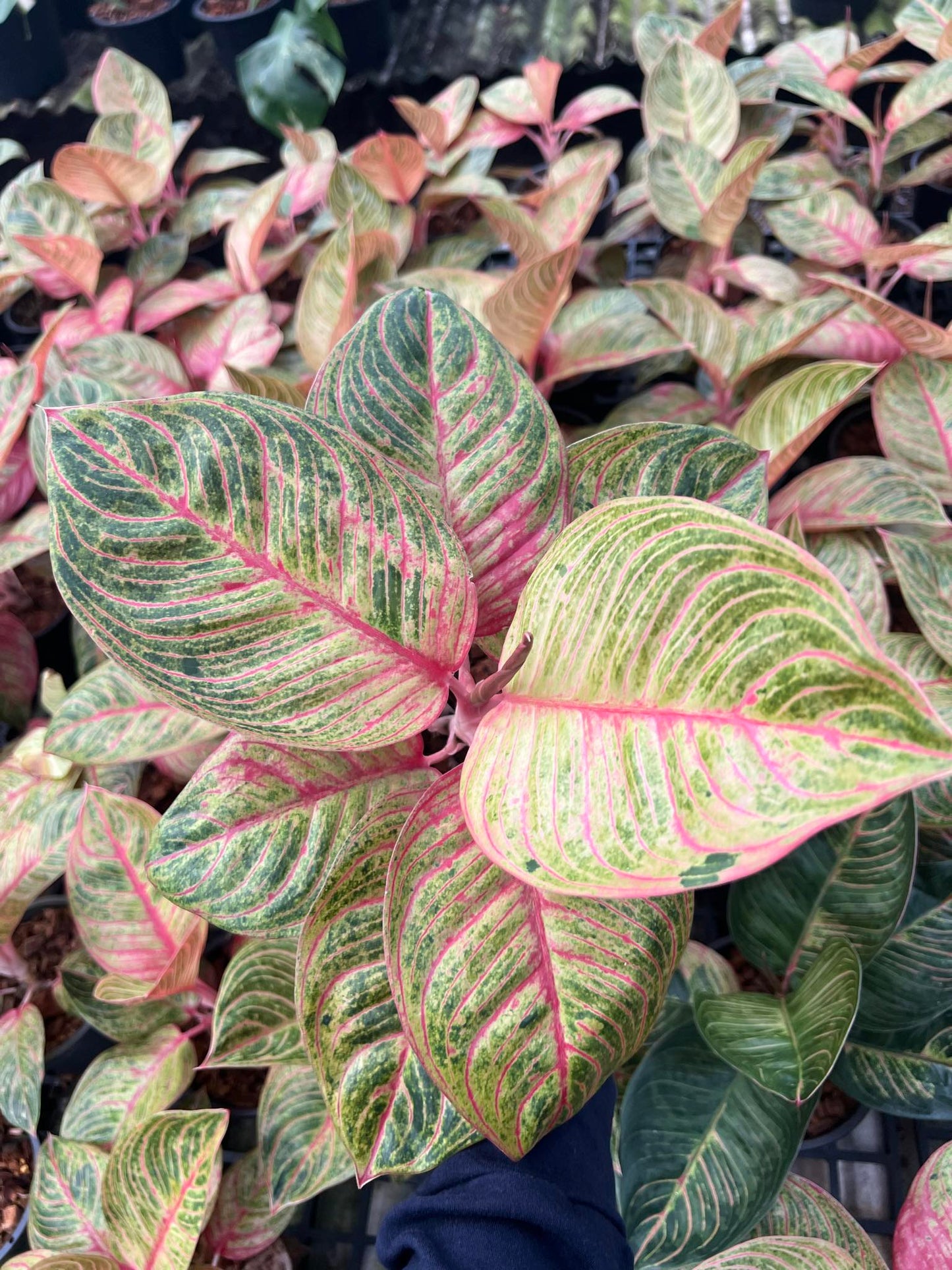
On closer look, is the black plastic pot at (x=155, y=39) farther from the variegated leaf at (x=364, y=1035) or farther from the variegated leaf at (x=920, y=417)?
the variegated leaf at (x=364, y=1035)

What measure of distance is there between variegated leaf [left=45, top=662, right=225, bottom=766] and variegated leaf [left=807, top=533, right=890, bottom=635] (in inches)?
25.0

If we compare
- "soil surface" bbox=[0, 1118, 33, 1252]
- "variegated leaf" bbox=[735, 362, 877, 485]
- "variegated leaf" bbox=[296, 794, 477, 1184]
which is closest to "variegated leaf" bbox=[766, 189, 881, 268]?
"variegated leaf" bbox=[735, 362, 877, 485]

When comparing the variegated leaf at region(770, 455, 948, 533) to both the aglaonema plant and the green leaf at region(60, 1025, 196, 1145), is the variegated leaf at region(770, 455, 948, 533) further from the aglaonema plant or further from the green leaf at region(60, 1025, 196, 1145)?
the green leaf at region(60, 1025, 196, 1145)

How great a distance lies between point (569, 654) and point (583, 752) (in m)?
0.05

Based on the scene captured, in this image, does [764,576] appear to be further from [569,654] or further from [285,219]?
[285,219]

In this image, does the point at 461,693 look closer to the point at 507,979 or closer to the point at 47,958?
the point at 507,979

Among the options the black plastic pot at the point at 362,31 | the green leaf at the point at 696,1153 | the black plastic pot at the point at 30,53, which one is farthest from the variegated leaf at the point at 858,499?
the black plastic pot at the point at 30,53

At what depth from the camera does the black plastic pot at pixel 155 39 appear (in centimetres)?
209

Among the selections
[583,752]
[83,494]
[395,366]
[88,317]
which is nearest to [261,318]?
[88,317]

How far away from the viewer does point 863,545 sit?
0.92 meters

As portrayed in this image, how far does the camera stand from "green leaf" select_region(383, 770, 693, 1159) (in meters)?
0.42

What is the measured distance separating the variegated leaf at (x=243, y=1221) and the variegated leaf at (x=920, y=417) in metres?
0.99

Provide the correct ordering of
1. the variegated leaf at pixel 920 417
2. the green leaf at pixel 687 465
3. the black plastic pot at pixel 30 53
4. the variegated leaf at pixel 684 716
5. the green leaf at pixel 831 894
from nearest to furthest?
the variegated leaf at pixel 684 716
the green leaf at pixel 687 465
the green leaf at pixel 831 894
the variegated leaf at pixel 920 417
the black plastic pot at pixel 30 53

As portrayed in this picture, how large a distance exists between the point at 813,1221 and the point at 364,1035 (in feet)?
1.55
